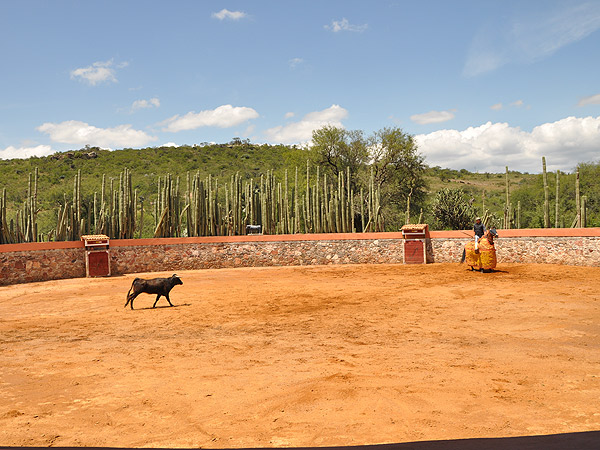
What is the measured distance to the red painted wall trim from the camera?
1728 cm

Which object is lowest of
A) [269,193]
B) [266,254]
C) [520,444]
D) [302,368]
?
[302,368]

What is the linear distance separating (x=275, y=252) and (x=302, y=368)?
15.2 metres

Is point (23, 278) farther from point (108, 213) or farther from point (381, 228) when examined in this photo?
point (381, 228)

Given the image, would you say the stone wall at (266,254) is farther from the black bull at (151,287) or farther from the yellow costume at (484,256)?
the black bull at (151,287)

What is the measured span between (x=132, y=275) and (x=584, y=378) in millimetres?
17241

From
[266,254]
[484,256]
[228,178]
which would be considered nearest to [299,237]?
[266,254]

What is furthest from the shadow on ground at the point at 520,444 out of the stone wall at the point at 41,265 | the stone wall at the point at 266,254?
the stone wall at the point at 266,254

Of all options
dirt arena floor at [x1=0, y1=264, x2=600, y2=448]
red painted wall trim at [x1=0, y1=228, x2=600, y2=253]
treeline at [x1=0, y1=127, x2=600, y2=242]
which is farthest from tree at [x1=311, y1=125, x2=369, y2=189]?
dirt arena floor at [x1=0, y1=264, x2=600, y2=448]

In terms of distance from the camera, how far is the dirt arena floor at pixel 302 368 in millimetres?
4242

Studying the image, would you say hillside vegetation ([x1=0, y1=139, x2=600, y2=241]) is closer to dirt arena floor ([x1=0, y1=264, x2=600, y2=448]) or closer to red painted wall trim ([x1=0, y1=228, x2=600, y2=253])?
red painted wall trim ([x1=0, y1=228, x2=600, y2=253])

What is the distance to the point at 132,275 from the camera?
62.9 feet

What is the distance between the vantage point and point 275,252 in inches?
842

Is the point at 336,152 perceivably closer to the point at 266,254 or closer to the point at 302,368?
the point at 266,254

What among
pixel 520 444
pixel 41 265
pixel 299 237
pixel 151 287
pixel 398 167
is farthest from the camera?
pixel 398 167
